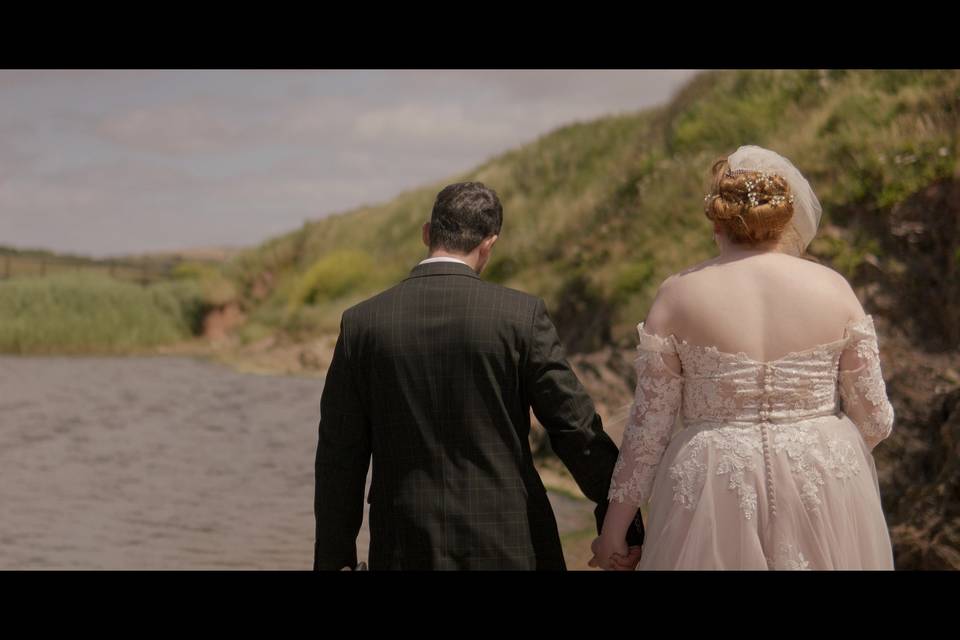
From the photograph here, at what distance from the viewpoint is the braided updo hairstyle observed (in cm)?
342

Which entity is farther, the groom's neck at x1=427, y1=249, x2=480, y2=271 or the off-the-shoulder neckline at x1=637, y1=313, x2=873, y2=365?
the groom's neck at x1=427, y1=249, x2=480, y2=271

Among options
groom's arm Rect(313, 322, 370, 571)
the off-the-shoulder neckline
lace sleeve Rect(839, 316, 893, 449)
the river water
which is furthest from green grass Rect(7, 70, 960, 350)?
groom's arm Rect(313, 322, 370, 571)

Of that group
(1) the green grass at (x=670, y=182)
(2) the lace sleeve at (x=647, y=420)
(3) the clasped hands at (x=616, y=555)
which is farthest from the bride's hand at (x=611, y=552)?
(1) the green grass at (x=670, y=182)

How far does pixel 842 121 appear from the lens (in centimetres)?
1292

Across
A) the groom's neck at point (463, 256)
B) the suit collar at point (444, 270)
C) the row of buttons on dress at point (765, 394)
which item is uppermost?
the groom's neck at point (463, 256)

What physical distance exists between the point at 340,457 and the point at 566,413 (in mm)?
717

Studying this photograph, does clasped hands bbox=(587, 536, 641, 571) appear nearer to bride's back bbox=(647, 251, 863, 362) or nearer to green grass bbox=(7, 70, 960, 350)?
bride's back bbox=(647, 251, 863, 362)

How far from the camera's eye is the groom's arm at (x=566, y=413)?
3.51 m

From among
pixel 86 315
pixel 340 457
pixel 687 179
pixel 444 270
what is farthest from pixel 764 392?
pixel 86 315

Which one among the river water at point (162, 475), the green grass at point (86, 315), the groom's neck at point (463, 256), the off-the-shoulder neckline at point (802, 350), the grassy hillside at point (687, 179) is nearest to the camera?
the off-the-shoulder neckline at point (802, 350)

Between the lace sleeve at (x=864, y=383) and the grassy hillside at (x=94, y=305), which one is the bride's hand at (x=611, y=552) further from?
the grassy hillside at (x=94, y=305)

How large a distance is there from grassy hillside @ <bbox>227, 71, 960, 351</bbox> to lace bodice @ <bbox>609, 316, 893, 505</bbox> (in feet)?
23.9

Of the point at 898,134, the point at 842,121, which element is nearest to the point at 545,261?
the point at 842,121

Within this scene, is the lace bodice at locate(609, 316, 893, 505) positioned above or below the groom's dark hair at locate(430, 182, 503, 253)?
below
